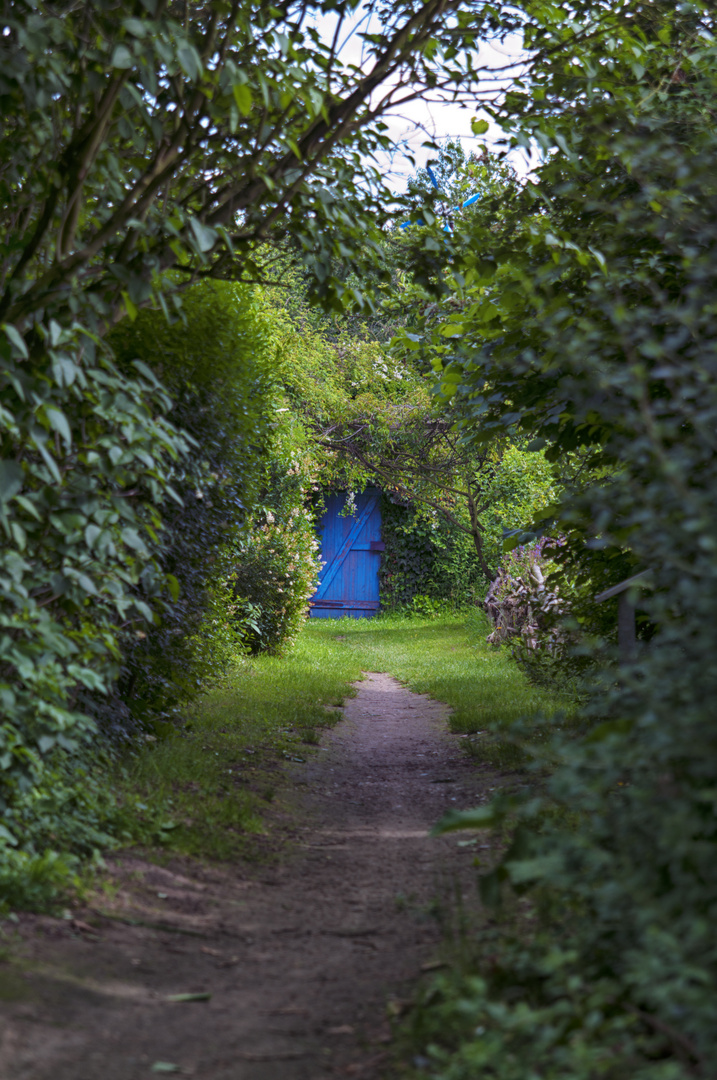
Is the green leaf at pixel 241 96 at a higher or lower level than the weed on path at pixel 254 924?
higher

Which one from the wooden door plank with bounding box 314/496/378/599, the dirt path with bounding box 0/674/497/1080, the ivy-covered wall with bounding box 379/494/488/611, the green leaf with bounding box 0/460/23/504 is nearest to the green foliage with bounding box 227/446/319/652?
the dirt path with bounding box 0/674/497/1080

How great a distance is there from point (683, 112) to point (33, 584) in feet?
13.1

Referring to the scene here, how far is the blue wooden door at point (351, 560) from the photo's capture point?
63.3 feet

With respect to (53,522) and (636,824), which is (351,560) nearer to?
(53,522)

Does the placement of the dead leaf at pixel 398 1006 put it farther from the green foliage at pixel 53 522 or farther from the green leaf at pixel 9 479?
the green leaf at pixel 9 479

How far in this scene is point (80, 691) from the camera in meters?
3.79

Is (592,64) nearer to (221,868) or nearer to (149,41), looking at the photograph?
(149,41)

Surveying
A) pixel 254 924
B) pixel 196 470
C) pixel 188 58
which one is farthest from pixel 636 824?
pixel 196 470

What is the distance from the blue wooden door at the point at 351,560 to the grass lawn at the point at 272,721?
5.84m

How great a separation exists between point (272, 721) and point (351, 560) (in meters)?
13.0

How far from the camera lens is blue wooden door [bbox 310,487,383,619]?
63.3 ft

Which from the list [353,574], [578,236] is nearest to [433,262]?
[578,236]

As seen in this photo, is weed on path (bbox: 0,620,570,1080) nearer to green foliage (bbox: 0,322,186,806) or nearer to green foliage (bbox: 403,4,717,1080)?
green foliage (bbox: 403,4,717,1080)

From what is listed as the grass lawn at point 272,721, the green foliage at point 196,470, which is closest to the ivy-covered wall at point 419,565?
the grass lawn at point 272,721
